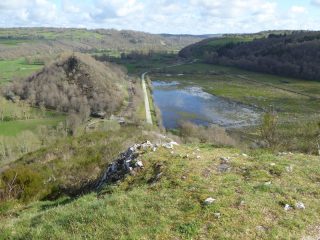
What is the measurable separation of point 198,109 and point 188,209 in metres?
128

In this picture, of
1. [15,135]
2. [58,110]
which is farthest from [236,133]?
[58,110]

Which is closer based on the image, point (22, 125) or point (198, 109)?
point (22, 125)

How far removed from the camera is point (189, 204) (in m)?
15.6

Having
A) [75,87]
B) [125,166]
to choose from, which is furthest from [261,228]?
[75,87]

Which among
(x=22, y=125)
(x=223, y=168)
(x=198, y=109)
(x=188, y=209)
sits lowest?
(x=22, y=125)

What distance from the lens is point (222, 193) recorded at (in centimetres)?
1653

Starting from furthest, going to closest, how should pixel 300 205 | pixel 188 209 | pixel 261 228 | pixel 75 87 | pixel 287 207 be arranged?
pixel 75 87
pixel 300 205
pixel 287 207
pixel 188 209
pixel 261 228

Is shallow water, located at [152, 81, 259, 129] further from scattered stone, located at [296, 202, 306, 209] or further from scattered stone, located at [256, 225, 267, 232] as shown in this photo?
scattered stone, located at [256, 225, 267, 232]

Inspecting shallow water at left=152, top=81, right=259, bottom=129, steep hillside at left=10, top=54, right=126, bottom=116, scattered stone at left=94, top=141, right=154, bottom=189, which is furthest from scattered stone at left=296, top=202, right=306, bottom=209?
steep hillside at left=10, top=54, right=126, bottom=116

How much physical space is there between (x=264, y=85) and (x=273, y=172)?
6786 inches

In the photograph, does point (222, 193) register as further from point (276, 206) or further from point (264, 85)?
point (264, 85)

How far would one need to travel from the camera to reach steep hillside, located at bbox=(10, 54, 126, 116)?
6112 inches

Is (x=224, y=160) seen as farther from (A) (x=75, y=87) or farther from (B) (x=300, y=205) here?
(A) (x=75, y=87)

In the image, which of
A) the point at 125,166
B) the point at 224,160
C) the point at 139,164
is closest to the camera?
the point at 139,164
